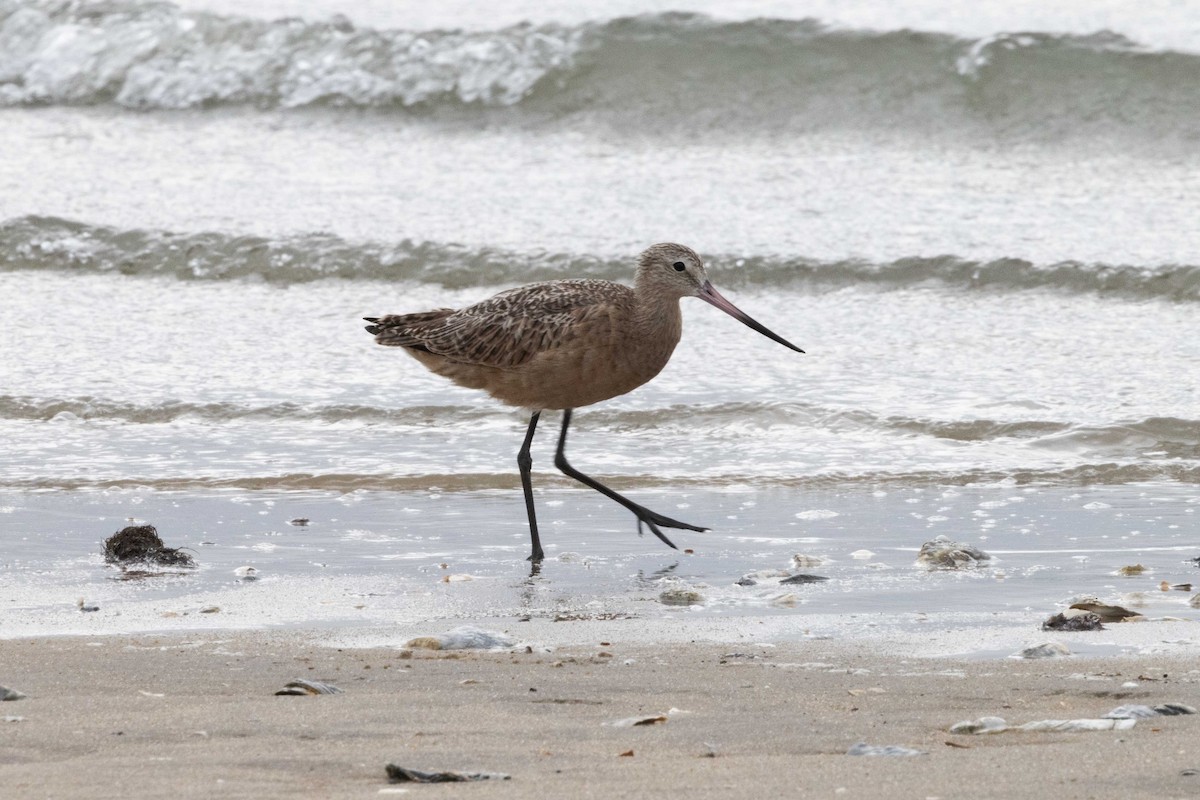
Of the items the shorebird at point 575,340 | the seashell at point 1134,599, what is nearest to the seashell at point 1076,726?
the seashell at point 1134,599

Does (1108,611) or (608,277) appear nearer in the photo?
(1108,611)

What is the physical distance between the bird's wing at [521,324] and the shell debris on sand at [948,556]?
148 centimetres

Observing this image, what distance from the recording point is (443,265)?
10984 mm

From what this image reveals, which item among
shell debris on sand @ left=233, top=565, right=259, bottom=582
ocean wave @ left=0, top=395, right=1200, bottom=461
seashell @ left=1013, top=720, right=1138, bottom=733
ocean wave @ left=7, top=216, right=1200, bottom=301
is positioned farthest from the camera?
ocean wave @ left=7, top=216, right=1200, bottom=301

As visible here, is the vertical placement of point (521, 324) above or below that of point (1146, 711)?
above

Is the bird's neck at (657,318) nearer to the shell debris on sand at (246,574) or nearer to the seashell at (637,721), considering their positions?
the shell debris on sand at (246,574)

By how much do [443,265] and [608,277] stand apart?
117 centimetres

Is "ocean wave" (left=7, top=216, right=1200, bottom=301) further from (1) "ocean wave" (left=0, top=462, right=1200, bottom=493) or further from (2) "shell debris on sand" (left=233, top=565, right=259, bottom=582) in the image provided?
(2) "shell debris on sand" (left=233, top=565, right=259, bottom=582)

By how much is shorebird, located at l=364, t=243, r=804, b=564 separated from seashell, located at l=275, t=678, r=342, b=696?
2.23 m

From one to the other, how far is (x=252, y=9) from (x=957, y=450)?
1114 centimetres

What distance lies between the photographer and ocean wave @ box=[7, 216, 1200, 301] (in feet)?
32.9

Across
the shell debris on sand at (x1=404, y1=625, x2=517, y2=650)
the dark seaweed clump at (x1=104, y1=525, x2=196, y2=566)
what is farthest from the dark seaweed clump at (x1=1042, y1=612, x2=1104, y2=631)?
the dark seaweed clump at (x1=104, y1=525, x2=196, y2=566)

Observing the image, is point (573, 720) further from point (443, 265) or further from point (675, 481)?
point (443, 265)

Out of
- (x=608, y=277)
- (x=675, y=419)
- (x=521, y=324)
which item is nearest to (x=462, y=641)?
(x=521, y=324)
